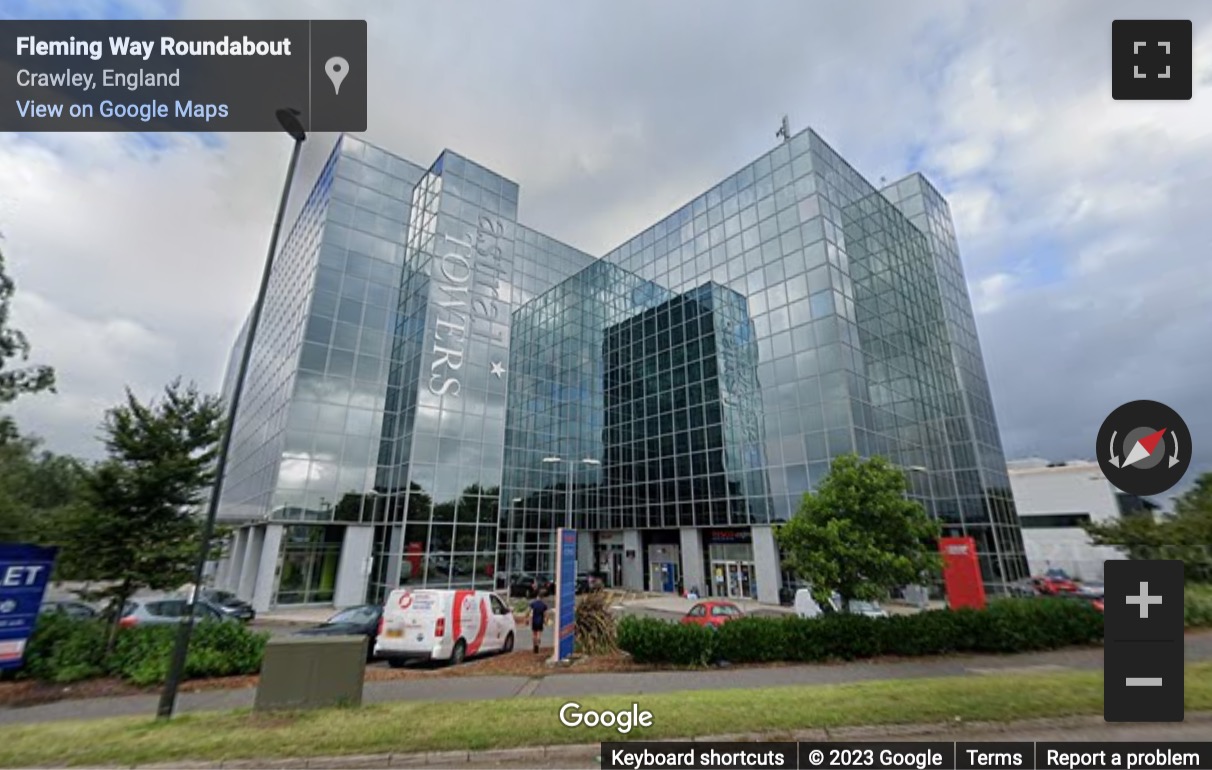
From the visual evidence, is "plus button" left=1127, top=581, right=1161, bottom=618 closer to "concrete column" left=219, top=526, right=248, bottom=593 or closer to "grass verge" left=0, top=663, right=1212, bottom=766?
"grass verge" left=0, top=663, right=1212, bottom=766

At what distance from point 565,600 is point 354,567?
18045mm

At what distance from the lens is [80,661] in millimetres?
10219

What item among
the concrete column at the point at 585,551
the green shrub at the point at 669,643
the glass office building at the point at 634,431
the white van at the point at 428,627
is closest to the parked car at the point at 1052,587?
the glass office building at the point at 634,431

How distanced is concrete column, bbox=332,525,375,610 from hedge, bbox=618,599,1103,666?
63.8ft

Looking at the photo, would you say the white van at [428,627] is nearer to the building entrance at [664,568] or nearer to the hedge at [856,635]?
the hedge at [856,635]

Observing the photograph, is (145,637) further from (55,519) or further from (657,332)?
(657,332)

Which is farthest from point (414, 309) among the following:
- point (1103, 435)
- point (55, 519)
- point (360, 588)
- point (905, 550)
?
point (1103, 435)

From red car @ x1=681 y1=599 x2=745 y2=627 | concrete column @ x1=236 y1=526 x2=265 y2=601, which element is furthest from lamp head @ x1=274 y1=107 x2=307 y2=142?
concrete column @ x1=236 y1=526 x2=265 y2=601

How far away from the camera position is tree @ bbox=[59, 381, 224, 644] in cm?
1096

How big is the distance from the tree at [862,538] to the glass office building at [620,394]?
43.1 ft

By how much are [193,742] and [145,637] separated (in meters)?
6.84

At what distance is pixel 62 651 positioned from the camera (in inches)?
403

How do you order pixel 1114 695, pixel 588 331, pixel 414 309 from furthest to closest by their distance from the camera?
pixel 588 331
pixel 414 309
pixel 1114 695

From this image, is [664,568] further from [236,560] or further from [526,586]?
[236,560]
